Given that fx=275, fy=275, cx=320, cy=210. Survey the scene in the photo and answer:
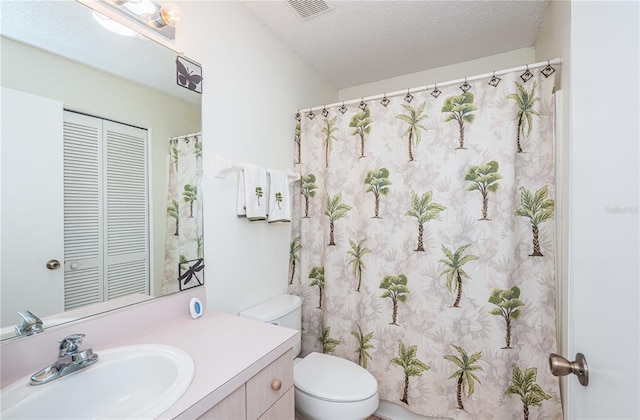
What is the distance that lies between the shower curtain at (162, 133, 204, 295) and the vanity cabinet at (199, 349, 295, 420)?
0.58 m

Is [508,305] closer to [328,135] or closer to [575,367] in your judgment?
[575,367]

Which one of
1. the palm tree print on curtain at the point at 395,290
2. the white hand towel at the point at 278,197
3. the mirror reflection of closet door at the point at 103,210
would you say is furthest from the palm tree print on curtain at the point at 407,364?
the mirror reflection of closet door at the point at 103,210

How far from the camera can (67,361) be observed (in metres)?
0.80

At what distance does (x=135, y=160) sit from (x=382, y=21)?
1.59m

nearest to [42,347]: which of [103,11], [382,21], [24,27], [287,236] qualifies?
[24,27]

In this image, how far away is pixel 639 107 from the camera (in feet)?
1.33

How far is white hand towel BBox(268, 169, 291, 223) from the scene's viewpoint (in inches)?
64.7

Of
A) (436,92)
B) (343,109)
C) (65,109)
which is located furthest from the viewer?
(343,109)

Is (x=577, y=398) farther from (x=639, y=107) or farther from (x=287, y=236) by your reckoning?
(x=287, y=236)

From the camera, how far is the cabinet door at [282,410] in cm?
94

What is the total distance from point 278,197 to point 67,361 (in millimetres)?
1131

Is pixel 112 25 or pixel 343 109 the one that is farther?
pixel 343 109

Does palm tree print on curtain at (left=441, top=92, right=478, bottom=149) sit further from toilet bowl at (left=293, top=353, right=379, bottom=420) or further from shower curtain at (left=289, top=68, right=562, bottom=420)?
toilet bowl at (left=293, top=353, right=379, bottom=420)

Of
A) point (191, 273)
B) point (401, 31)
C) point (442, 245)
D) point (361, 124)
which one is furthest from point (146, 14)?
point (442, 245)
